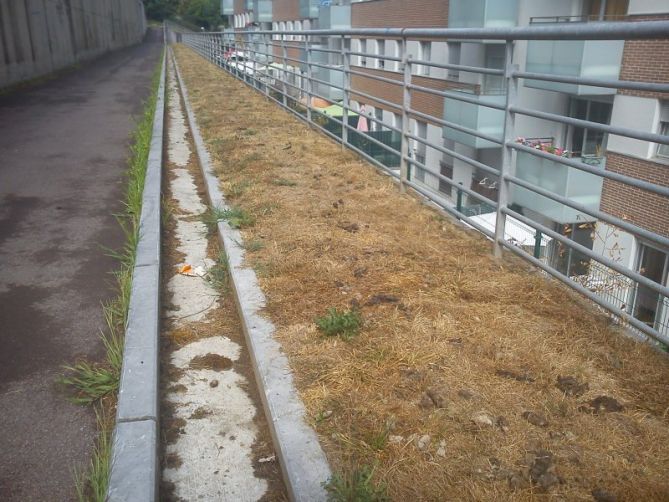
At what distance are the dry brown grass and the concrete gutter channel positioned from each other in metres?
0.09

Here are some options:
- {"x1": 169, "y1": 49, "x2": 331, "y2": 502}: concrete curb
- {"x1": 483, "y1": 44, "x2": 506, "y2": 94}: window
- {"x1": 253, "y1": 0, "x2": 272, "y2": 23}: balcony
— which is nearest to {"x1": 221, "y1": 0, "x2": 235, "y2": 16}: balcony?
Result: {"x1": 253, "y1": 0, "x2": 272, "y2": 23}: balcony

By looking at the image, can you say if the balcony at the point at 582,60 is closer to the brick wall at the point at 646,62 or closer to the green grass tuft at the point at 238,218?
the brick wall at the point at 646,62

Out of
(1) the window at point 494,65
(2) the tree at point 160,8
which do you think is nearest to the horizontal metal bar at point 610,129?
(1) the window at point 494,65

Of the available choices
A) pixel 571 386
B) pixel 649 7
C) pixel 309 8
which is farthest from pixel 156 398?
pixel 309 8

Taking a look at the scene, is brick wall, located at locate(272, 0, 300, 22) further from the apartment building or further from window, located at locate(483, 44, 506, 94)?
window, located at locate(483, 44, 506, 94)

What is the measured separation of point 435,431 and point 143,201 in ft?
12.8

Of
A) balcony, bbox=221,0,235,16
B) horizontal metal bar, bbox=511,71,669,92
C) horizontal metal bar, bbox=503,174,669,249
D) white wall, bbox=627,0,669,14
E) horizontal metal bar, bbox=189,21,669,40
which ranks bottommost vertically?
horizontal metal bar, bbox=503,174,669,249

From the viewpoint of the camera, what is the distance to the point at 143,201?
5688 millimetres

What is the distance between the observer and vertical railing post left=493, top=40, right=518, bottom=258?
13.8 ft

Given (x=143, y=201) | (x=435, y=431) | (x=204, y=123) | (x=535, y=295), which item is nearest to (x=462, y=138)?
(x=204, y=123)

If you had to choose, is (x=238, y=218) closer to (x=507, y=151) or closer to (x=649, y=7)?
(x=507, y=151)

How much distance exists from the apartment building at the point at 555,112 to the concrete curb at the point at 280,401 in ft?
6.90

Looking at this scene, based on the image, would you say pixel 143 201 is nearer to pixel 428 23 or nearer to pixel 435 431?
pixel 435 431

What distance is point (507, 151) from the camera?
173 inches
